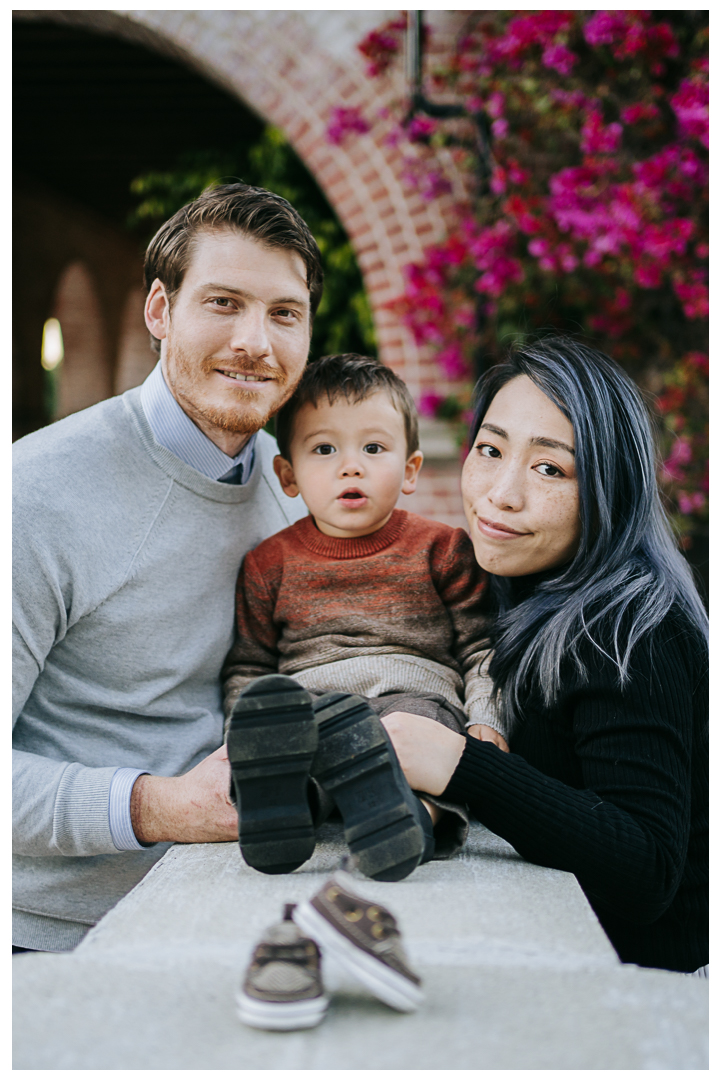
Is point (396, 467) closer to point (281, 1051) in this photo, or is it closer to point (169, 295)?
point (169, 295)

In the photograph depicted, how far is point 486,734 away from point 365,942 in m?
0.74

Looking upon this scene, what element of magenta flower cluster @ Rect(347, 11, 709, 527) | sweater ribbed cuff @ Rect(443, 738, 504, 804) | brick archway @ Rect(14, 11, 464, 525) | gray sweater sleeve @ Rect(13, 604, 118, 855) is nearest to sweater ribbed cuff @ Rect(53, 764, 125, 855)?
gray sweater sleeve @ Rect(13, 604, 118, 855)

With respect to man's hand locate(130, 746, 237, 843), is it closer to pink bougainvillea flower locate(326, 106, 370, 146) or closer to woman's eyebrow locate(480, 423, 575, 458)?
woman's eyebrow locate(480, 423, 575, 458)

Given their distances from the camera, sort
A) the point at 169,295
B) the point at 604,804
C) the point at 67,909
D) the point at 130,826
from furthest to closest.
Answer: the point at 169,295 < the point at 67,909 < the point at 130,826 < the point at 604,804

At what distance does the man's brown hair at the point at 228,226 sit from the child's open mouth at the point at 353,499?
496 millimetres

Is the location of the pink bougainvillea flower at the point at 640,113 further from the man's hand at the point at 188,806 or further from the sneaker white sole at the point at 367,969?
the sneaker white sole at the point at 367,969

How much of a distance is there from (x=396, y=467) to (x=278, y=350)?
0.35 m

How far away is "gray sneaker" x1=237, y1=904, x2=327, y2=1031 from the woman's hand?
468 millimetres

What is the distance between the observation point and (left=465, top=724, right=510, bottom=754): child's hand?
1.66 meters

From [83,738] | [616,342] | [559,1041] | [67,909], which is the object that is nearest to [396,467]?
[83,738]

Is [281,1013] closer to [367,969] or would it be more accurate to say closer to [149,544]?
[367,969]

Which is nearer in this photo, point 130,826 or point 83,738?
point 130,826

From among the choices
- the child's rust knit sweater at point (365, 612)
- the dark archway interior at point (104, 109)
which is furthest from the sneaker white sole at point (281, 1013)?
the dark archway interior at point (104, 109)
